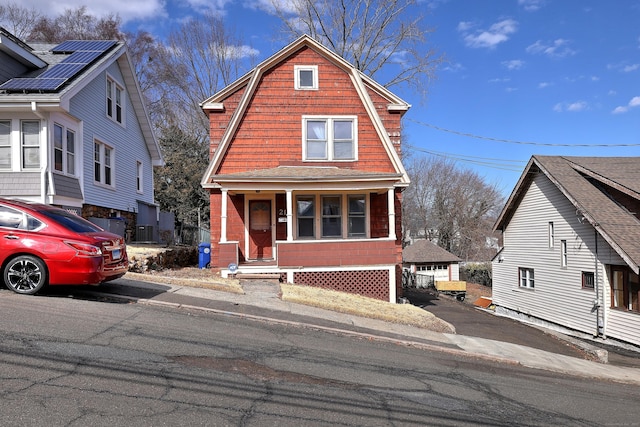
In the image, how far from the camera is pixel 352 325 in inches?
379

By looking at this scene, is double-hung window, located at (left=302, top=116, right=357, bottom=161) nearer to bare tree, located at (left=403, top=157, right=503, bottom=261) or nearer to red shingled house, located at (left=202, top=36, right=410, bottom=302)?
red shingled house, located at (left=202, top=36, right=410, bottom=302)

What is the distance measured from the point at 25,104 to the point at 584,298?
829 inches

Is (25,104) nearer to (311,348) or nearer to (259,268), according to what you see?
(259,268)

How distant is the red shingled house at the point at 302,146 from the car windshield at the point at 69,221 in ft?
21.5

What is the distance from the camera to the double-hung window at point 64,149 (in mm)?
15133

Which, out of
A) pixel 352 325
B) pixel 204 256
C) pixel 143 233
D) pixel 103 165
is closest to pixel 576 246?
pixel 352 325

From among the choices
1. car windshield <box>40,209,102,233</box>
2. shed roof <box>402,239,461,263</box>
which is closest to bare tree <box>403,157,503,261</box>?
shed roof <box>402,239,461,263</box>

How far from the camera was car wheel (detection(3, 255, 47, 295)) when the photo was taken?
27.2ft

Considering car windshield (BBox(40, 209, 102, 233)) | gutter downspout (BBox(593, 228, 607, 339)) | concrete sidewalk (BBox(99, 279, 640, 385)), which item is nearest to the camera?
car windshield (BBox(40, 209, 102, 233))

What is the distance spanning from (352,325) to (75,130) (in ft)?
40.3

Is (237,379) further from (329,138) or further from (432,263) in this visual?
(432,263)

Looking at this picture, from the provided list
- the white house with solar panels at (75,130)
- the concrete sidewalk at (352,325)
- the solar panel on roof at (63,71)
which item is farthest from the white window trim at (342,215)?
the solar panel on roof at (63,71)

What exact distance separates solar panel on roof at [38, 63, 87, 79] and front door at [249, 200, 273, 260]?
725 cm

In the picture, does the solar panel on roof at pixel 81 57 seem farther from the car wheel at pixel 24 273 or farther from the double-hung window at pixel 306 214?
the car wheel at pixel 24 273
